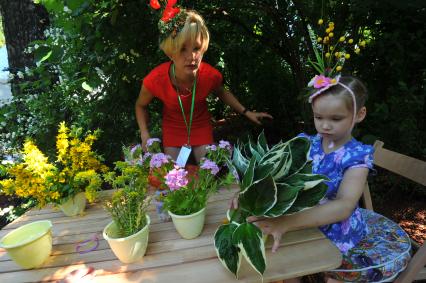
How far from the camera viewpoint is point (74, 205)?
1.70m

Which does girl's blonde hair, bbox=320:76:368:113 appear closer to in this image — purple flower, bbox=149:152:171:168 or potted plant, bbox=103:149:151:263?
purple flower, bbox=149:152:171:168

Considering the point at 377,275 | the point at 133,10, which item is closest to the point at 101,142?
the point at 133,10

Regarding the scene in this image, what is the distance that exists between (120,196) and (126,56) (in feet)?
5.53

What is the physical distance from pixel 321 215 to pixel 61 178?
1.26 m

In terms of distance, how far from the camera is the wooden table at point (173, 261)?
3.83ft

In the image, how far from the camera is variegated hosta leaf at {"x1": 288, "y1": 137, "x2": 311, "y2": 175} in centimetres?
128

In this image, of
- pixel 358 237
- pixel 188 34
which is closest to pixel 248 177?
pixel 358 237

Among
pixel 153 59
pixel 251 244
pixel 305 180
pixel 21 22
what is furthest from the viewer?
pixel 21 22

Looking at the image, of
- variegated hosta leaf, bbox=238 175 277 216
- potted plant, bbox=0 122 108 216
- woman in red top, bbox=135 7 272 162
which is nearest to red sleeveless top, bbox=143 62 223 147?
woman in red top, bbox=135 7 272 162

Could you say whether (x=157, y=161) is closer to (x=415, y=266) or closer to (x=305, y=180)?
(x=305, y=180)

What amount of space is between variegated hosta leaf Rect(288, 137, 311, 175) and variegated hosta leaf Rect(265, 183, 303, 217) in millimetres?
122

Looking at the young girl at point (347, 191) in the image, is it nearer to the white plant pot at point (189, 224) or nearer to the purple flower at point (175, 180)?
the white plant pot at point (189, 224)

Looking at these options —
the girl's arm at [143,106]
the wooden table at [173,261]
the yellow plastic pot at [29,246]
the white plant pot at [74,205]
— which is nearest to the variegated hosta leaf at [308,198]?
the wooden table at [173,261]

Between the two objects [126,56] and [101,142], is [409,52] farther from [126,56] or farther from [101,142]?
[101,142]
